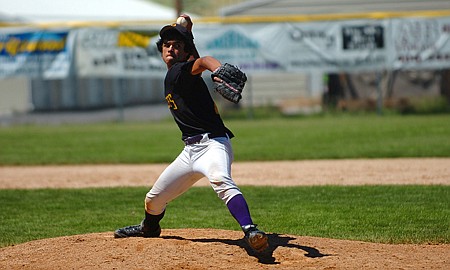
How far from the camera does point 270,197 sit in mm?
10188

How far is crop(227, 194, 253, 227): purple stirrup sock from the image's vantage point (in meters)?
6.23

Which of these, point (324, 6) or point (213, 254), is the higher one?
point (324, 6)

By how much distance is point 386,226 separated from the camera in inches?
316

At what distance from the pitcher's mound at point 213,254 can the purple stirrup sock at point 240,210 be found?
1.03ft

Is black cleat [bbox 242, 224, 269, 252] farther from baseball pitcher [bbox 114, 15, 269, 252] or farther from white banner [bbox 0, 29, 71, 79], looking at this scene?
white banner [bbox 0, 29, 71, 79]

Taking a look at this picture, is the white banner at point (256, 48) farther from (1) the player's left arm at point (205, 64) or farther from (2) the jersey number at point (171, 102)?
(1) the player's left arm at point (205, 64)

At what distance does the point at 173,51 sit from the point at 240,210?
1.37 meters

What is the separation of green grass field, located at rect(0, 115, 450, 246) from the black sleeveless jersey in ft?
5.83

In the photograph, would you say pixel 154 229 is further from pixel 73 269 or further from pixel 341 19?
pixel 341 19

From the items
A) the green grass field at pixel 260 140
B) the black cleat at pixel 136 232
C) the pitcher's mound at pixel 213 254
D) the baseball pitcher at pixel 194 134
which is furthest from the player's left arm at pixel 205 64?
the green grass field at pixel 260 140

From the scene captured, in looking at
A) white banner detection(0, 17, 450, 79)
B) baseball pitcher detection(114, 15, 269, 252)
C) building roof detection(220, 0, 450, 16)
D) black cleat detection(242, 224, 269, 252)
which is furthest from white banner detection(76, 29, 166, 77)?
black cleat detection(242, 224, 269, 252)

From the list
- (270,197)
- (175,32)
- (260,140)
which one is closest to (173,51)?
(175,32)

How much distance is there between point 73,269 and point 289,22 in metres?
15.9

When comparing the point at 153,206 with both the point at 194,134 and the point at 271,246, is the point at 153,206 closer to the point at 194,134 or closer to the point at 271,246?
the point at 194,134
